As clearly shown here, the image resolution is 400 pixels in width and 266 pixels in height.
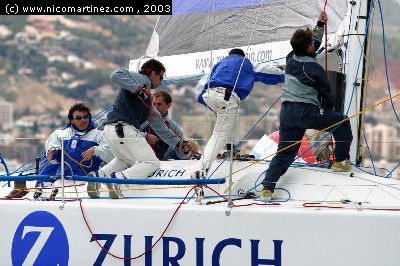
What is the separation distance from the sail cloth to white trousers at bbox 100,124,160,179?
86 cm

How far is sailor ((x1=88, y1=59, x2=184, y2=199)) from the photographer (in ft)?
18.9

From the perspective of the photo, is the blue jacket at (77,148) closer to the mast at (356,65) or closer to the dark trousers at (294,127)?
the dark trousers at (294,127)

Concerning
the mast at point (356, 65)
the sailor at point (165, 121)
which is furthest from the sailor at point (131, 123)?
the mast at point (356, 65)

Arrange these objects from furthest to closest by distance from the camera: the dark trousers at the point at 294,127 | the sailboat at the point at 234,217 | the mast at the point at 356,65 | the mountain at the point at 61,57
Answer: the mountain at the point at 61,57
the mast at the point at 356,65
the dark trousers at the point at 294,127
the sailboat at the point at 234,217

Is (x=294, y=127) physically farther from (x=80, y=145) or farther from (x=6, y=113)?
(x=6, y=113)

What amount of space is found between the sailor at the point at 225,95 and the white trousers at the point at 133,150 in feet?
1.10

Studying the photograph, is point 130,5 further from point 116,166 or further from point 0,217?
point 0,217

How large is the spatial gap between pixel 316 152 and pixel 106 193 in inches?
49.5

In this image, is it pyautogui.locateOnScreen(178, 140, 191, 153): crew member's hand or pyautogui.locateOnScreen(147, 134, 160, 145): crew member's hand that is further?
pyautogui.locateOnScreen(147, 134, 160, 145): crew member's hand

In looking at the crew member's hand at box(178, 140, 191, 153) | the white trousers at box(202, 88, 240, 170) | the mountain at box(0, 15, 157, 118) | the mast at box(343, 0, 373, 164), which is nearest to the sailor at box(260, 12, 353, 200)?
the white trousers at box(202, 88, 240, 170)

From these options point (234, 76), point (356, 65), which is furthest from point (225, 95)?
point (356, 65)

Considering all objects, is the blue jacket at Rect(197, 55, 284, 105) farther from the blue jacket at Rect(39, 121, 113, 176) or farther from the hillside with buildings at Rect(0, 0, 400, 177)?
the hillside with buildings at Rect(0, 0, 400, 177)

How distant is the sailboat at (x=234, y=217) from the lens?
5.04 metres

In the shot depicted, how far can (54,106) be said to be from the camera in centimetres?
1386
